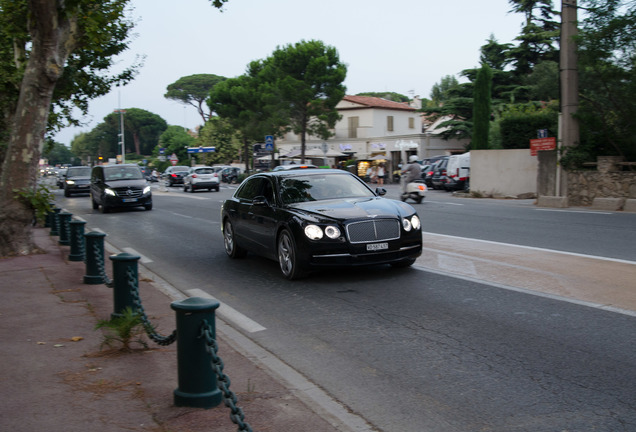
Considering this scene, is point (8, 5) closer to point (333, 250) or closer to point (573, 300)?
point (333, 250)

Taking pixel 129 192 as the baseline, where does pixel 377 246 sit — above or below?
below

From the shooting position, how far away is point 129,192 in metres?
23.1

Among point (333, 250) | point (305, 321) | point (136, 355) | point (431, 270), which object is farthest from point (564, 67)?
point (136, 355)

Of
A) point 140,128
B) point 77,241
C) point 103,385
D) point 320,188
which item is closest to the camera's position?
point 103,385

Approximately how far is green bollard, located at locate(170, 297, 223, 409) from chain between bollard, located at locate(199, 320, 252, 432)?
2.5 inches

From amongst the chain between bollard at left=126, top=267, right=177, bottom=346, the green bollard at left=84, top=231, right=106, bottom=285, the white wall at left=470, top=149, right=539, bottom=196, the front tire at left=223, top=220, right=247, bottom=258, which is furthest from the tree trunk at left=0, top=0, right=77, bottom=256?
the white wall at left=470, top=149, right=539, bottom=196

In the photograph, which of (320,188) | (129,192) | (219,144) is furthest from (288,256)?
(219,144)

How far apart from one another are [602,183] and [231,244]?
14462 millimetres

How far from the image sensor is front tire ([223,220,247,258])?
10.7 m

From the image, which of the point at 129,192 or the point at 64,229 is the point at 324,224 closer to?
the point at 64,229

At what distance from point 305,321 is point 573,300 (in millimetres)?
3002

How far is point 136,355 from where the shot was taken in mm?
5148

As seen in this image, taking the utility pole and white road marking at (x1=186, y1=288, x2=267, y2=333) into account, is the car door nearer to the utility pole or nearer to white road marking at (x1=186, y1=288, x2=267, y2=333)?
white road marking at (x1=186, y1=288, x2=267, y2=333)

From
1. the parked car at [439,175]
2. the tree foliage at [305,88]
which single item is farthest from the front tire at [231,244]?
the tree foliage at [305,88]
